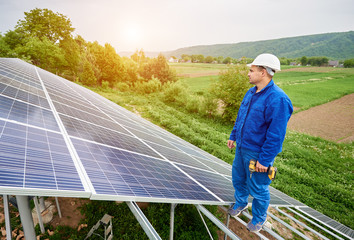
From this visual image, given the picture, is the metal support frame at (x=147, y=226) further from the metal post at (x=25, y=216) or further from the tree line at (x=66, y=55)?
the tree line at (x=66, y=55)

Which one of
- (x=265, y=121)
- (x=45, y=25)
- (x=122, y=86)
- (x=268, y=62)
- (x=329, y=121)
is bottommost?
(x=329, y=121)

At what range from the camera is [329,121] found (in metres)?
29.0

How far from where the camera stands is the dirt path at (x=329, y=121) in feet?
78.6

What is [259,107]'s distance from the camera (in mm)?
3596

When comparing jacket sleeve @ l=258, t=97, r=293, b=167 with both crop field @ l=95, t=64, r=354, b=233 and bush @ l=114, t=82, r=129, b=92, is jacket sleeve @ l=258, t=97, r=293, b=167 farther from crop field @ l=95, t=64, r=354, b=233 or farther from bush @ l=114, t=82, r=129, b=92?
bush @ l=114, t=82, r=129, b=92

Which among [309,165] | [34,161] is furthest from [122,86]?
[34,161]

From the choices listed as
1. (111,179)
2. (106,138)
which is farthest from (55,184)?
(106,138)

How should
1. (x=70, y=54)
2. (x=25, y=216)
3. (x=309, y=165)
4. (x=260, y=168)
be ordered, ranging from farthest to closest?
(x=70, y=54)
(x=309, y=165)
(x=260, y=168)
(x=25, y=216)

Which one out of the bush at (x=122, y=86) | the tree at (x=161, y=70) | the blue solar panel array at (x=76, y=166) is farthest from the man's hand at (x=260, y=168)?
the tree at (x=161, y=70)

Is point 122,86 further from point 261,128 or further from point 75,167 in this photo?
point 261,128

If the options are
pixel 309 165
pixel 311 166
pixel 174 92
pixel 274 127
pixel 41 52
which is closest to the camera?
pixel 274 127

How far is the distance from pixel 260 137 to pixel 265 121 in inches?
14.7

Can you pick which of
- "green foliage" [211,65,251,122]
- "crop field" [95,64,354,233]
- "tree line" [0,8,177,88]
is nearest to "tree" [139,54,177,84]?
"tree line" [0,8,177,88]

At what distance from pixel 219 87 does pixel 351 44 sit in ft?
724
